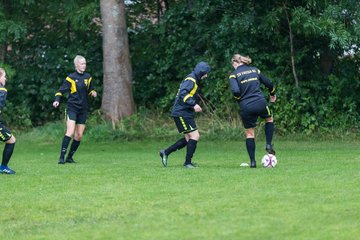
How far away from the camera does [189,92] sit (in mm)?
12742

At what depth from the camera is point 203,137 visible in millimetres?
20156

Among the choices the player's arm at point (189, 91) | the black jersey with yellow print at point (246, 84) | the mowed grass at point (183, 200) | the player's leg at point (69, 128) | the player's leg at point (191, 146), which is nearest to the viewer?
the mowed grass at point (183, 200)

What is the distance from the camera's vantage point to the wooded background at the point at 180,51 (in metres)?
20.1

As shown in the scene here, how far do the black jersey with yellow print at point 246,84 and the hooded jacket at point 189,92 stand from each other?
1.76 ft

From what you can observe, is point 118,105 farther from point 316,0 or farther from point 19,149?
point 316,0

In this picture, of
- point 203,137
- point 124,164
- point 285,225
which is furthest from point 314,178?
point 203,137

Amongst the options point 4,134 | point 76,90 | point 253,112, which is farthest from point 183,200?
point 76,90

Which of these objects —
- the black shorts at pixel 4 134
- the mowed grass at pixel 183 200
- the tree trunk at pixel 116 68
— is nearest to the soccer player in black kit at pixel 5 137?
the black shorts at pixel 4 134

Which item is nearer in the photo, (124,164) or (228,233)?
(228,233)

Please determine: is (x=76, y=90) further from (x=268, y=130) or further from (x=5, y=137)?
(x=268, y=130)

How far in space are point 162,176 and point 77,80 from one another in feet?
11.4

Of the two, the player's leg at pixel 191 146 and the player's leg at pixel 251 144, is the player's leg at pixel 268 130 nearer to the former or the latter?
the player's leg at pixel 251 144

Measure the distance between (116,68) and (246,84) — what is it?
9.32 meters

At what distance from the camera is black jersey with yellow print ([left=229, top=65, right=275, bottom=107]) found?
492 inches
